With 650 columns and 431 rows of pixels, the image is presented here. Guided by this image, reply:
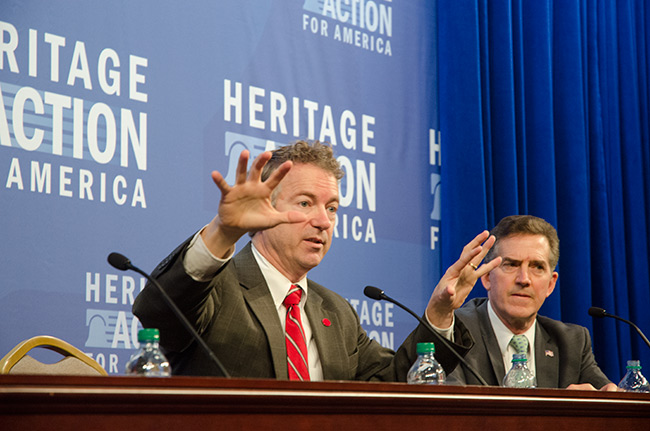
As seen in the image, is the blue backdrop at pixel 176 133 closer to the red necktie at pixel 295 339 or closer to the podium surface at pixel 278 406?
the red necktie at pixel 295 339

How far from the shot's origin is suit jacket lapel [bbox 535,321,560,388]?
3.08 metres

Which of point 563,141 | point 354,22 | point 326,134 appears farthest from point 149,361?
point 563,141

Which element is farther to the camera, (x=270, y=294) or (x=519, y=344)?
(x=519, y=344)

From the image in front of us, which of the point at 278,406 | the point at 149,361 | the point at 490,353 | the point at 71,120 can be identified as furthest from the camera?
the point at 490,353

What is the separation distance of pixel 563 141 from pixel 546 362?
1.78 metres

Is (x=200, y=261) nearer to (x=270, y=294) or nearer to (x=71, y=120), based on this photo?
(x=270, y=294)

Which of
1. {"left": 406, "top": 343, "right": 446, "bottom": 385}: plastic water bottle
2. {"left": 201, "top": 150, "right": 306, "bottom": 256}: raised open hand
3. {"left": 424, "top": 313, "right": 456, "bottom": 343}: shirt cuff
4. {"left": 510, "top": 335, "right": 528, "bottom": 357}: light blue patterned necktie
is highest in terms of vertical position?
{"left": 201, "top": 150, "right": 306, "bottom": 256}: raised open hand

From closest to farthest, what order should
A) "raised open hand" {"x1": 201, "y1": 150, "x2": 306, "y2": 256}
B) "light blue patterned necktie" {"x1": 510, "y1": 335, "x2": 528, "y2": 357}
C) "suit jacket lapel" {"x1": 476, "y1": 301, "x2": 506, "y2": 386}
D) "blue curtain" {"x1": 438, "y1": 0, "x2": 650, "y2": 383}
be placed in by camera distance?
"raised open hand" {"x1": 201, "y1": 150, "x2": 306, "y2": 256} → "suit jacket lapel" {"x1": 476, "y1": 301, "x2": 506, "y2": 386} → "light blue patterned necktie" {"x1": 510, "y1": 335, "x2": 528, "y2": 357} → "blue curtain" {"x1": 438, "y1": 0, "x2": 650, "y2": 383}

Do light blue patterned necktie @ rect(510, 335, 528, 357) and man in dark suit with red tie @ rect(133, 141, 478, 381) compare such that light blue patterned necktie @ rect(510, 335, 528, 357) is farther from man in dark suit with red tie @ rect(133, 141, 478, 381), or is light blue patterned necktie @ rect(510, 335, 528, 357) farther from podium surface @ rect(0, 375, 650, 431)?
→ podium surface @ rect(0, 375, 650, 431)

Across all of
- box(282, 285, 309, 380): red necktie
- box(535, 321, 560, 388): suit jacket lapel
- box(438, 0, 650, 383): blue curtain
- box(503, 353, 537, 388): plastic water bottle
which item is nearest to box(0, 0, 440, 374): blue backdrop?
box(438, 0, 650, 383): blue curtain

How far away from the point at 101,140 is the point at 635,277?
325cm

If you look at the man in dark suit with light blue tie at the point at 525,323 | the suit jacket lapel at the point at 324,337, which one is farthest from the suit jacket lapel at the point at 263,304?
the man in dark suit with light blue tie at the point at 525,323

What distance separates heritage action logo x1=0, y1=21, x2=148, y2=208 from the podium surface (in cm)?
161

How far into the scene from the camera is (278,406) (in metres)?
1.33
